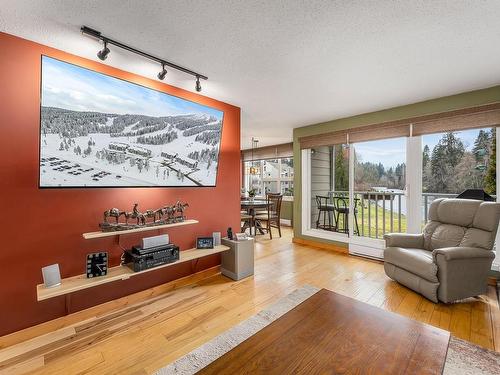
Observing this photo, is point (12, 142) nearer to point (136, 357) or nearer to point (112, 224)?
point (112, 224)

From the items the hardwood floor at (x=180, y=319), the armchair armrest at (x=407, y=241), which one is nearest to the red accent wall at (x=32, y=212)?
the hardwood floor at (x=180, y=319)

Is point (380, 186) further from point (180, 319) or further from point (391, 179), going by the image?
point (180, 319)

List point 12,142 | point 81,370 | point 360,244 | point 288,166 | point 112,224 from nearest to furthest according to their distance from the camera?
point 81,370, point 12,142, point 112,224, point 360,244, point 288,166

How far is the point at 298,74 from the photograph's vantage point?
2.50 meters

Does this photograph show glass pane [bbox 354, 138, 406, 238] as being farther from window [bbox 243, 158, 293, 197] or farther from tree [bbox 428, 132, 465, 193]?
window [bbox 243, 158, 293, 197]

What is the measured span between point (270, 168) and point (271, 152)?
0.56m

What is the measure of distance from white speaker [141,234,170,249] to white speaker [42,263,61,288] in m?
0.69

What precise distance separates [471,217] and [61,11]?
4.25 m

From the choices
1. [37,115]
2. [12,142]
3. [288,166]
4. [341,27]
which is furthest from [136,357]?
[288,166]

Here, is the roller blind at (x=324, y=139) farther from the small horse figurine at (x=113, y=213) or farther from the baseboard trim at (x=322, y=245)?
the small horse figurine at (x=113, y=213)

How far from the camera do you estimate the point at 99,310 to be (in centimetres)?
226

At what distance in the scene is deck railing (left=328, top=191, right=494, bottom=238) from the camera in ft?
13.6

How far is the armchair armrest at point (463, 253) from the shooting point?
2307 millimetres

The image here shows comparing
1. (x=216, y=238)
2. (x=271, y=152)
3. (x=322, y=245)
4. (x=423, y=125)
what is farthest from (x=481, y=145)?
(x=271, y=152)
